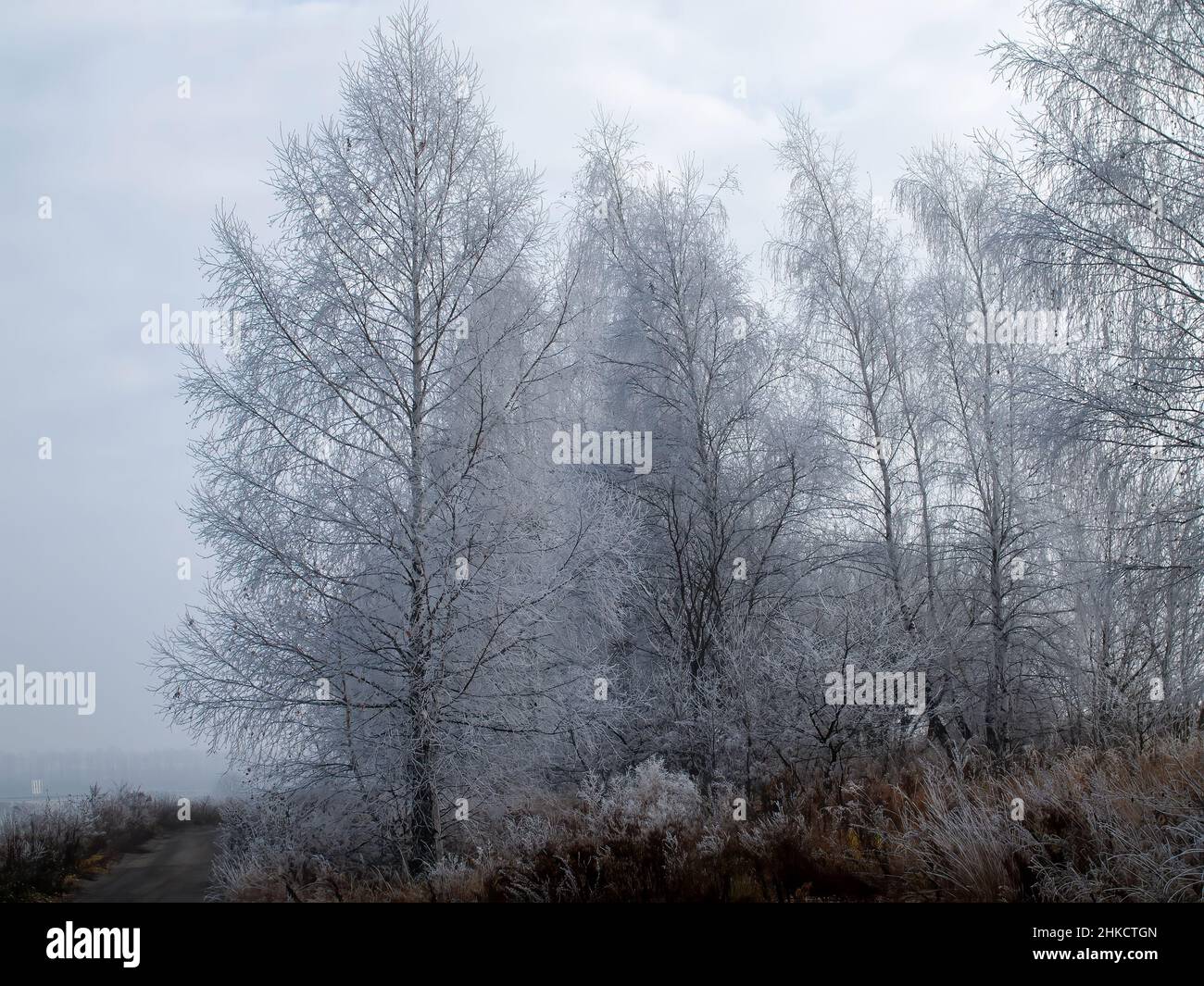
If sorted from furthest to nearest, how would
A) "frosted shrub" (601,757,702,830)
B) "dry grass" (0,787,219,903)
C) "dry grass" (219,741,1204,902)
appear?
"frosted shrub" (601,757,702,830) → "dry grass" (0,787,219,903) → "dry grass" (219,741,1204,902)

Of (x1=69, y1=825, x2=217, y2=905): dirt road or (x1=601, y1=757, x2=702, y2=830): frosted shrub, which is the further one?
(x1=601, y1=757, x2=702, y2=830): frosted shrub

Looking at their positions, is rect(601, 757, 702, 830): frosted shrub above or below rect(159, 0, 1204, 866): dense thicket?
below

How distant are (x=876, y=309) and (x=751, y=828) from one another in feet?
33.2

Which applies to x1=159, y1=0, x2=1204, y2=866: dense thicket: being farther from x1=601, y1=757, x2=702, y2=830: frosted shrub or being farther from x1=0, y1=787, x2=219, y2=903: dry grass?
x1=0, y1=787, x2=219, y2=903: dry grass

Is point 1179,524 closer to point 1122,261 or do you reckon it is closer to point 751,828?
point 1122,261

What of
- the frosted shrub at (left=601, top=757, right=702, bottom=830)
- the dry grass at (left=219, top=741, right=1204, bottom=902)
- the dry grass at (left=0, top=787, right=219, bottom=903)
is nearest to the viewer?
the dry grass at (left=219, top=741, right=1204, bottom=902)

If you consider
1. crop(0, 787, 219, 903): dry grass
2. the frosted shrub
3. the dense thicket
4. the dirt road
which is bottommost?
the dirt road

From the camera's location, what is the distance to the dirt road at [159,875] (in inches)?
283

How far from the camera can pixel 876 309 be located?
48.5ft

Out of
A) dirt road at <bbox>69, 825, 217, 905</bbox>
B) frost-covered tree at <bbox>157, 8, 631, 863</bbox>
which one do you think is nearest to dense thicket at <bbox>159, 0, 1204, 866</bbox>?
frost-covered tree at <bbox>157, 8, 631, 863</bbox>

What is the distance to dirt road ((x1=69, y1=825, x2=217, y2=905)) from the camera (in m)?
7.19

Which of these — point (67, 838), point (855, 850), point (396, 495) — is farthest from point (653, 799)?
point (67, 838)
